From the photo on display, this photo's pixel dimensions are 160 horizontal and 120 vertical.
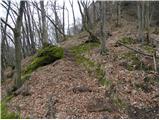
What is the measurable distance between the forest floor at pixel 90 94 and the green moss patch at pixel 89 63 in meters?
0.17

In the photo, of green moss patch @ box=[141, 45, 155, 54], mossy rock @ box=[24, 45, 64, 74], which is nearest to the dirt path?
green moss patch @ box=[141, 45, 155, 54]

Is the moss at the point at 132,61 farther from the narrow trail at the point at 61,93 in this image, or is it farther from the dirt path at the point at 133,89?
the narrow trail at the point at 61,93

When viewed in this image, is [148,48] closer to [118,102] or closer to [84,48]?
[84,48]

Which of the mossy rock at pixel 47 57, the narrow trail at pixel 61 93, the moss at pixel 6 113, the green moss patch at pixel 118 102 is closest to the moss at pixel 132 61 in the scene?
the narrow trail at pixel 61 93

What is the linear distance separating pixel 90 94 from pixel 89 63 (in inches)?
167

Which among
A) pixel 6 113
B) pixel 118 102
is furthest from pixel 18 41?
pixel 118 102

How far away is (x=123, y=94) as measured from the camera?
10867 millimetres

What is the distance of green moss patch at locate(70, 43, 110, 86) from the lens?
1262 centimetres

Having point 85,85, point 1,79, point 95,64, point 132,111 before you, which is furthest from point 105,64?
point 1,79

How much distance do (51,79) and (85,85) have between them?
2166 millimetres

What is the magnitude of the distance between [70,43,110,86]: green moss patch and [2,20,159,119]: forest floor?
170mm

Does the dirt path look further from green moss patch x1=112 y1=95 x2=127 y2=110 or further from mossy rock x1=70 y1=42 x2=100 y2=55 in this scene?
mossy rock x1=70 y1=42 x2=100 y2=55

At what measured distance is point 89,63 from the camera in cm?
1518

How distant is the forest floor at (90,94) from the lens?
983cm
